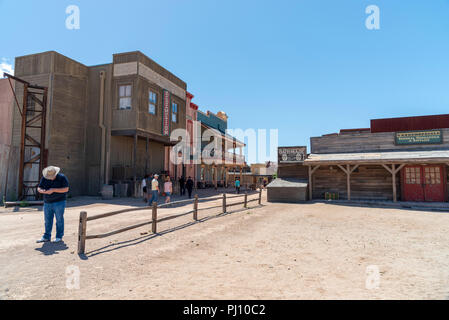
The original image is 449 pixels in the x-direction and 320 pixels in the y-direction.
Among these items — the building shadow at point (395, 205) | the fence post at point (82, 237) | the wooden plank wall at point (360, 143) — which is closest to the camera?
the fence post at point (82, 237)

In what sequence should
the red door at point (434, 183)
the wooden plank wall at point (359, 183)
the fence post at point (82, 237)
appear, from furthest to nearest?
the wooden plank wall at point (359, 183), the red door at point (434, 183), the fence post at point (82, 237)

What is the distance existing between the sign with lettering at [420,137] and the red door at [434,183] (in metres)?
2.02

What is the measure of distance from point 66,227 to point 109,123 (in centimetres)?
1068

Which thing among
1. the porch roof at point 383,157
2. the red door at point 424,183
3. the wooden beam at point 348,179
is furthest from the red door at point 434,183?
the wooden beam at point 348,179

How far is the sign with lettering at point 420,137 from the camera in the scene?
16.8 m

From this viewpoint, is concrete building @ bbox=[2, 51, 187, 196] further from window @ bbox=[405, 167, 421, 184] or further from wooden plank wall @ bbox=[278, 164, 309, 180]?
window @ bbox=[405, 167, 421, 184]

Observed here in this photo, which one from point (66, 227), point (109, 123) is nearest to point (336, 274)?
point (66, 227)

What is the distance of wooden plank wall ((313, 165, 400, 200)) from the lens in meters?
16.9

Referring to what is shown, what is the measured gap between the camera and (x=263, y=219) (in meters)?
10.7

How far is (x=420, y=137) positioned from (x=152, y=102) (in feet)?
58.4

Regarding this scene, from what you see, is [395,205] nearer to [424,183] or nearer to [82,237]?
[424,183]

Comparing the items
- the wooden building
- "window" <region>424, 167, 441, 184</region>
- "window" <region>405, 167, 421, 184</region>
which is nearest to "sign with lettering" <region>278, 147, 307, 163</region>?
the wooden building

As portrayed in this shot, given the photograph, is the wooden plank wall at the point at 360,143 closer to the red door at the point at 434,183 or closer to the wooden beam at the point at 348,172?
the red door at the point at 434,183
